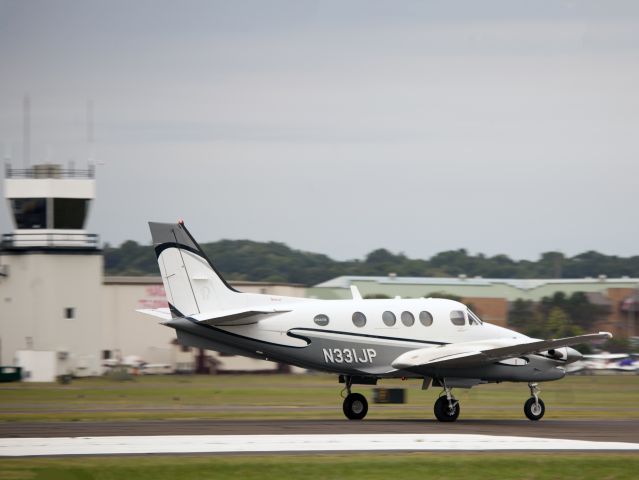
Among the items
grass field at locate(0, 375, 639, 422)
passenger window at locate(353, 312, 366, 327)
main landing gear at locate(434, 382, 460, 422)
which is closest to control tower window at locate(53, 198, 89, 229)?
grass field at locate(0, 375, 639, 422)

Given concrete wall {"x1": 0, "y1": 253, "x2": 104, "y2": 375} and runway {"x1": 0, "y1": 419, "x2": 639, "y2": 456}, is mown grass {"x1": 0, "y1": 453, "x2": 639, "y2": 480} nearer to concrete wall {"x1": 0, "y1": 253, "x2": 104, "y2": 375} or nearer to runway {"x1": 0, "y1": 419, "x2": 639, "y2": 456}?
runway {"x1": 0, "y1": 419, "x2": 639, "y2": 456}

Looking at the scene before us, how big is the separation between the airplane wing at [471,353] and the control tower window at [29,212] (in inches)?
1612

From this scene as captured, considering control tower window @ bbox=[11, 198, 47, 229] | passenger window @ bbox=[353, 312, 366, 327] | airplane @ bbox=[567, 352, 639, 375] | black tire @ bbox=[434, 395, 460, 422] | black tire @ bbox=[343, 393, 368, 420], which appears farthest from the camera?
airplane @ bbox=[567, 352, 639, 375]

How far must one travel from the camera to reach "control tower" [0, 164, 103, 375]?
209ft

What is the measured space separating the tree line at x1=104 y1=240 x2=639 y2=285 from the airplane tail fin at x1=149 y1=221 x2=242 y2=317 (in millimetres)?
113799

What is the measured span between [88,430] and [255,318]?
5.03 m

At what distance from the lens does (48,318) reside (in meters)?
64.7

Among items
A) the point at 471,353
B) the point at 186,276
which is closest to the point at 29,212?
the point at 186,276

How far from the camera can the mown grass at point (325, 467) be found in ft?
57.0

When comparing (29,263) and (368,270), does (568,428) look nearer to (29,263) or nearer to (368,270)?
(29,263)

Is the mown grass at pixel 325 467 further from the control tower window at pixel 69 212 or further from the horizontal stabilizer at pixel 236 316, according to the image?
the control tower window at pixel 69 212

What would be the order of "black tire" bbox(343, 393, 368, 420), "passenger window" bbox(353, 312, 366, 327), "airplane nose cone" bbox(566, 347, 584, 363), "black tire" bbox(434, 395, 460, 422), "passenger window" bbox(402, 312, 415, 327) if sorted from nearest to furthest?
"passenger window" bbox(353, 312, 366, 327), "black tire" bbox(434, 395, 460, 422), "passenger window" bbox(402, 312, 415, 327), "black tire" bbox(343, 393, 368, 420), "airplane nose cone" bbox(566, 347, 584, 363)

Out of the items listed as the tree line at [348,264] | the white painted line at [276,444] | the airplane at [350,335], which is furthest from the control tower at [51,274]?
the tree line at [348,264]

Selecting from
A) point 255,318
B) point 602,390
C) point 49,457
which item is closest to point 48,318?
point 602,390
